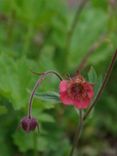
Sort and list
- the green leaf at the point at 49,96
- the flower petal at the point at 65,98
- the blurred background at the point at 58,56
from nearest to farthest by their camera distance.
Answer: the flower petal at the point at 65,98
the green leaf at the point at 49,96
the blurred background at the point at 58,56

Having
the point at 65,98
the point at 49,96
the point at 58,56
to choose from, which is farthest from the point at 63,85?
the point at 58,56

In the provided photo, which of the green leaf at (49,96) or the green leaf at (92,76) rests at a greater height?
the green leaf at (92,76)

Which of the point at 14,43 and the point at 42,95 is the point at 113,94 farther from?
the point at 42,95

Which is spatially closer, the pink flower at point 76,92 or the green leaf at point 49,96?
the pink flower at point 76,92

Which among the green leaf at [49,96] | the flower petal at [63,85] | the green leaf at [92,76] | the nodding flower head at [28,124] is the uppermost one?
the flower petal at [63,85]

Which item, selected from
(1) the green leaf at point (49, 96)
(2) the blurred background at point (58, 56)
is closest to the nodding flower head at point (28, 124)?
(1) the green leaf at point (49, 96)

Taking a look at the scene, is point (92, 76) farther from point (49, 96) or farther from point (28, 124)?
point (28, 124)

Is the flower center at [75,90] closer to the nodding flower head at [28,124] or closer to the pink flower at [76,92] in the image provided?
the pink flower at [76,92]
